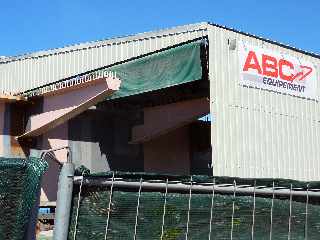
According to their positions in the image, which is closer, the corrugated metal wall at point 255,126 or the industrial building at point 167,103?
the corrugated metal wall at point 255,126

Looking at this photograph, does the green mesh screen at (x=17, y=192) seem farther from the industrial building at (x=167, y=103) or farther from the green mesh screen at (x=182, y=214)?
the industrial building at (x=167, y=103)

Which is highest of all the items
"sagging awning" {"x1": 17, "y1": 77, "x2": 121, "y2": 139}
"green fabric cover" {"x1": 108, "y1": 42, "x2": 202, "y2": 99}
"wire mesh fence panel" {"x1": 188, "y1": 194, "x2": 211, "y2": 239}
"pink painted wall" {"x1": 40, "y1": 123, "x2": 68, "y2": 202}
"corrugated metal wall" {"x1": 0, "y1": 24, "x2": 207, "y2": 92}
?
"corrugated metal wall" {"x1": 0, "y1": 24, "x2": 207, "y2": 92}

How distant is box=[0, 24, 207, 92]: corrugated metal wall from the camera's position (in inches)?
793

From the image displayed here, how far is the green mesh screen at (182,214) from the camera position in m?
4.81

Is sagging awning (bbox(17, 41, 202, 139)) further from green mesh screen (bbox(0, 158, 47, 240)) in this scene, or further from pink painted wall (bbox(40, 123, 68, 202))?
green mesh screen (bbox(0, 158, 47, 240))

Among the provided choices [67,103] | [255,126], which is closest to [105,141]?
[67,103]

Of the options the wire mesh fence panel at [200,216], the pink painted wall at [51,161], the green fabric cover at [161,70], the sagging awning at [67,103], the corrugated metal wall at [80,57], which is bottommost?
the wire mesh fence panel at [200,216]

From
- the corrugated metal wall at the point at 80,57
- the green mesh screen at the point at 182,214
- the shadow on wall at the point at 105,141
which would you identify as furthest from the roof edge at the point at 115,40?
the green mesh screen at the point at 182,214

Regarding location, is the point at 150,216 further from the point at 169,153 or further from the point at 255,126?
the point at 169,153

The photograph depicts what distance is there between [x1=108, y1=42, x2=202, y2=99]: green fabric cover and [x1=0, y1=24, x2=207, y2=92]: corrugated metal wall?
0.80 meters

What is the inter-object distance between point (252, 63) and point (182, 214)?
1522 cm

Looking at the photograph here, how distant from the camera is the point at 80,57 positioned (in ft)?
76.9

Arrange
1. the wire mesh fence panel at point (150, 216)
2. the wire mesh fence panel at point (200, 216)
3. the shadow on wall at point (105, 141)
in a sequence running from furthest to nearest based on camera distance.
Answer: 1. the shadow on wall at point (105, 141)
2. the wire mesh fence panel at point (200, 216)
3. the wire mesh fence panel at point (150, 216)

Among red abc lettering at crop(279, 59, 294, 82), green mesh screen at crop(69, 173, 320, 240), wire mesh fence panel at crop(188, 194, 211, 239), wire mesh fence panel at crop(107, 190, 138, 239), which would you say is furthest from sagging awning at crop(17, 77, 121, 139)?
wire mesh fence panel at crop(107, 190, 138, 239)
